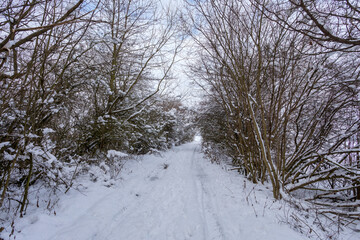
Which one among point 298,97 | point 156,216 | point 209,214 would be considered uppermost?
point 298,97

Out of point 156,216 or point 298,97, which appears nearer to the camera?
point 156,216

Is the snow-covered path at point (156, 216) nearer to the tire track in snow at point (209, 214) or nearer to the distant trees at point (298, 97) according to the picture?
the tire track in snow at point (209, 214)

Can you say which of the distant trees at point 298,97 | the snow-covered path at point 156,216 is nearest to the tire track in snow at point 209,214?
the snow-covered path at point 156,216

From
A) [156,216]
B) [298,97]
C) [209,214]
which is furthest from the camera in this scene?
[298,97]

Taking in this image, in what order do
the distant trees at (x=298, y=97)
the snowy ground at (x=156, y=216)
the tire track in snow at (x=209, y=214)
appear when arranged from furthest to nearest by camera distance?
the distant trees at (x=298, y=97)
the tire track in snow at (x=209, y=214)
the snowy ground at (x=156, y=216)

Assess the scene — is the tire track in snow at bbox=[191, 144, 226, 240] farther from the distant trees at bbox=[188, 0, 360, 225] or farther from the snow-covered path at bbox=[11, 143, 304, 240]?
the distant trees at bbox=[188, 0, 360, 225]

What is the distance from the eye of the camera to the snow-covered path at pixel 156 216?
2453 mm

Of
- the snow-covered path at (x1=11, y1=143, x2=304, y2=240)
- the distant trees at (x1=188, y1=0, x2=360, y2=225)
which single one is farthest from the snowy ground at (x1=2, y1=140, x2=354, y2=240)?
the distant trees at (x1=188, y1=0, x2=360, y2=225)

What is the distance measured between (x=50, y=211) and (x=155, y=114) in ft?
25.1

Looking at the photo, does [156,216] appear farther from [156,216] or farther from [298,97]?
[298,97]

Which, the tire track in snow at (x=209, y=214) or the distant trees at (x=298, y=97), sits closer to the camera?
the tire track in snow at (x=209, y=214)

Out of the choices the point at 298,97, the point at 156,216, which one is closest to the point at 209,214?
the point at 156,216

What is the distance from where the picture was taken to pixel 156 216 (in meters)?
3.13

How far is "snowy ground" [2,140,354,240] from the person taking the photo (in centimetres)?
245
